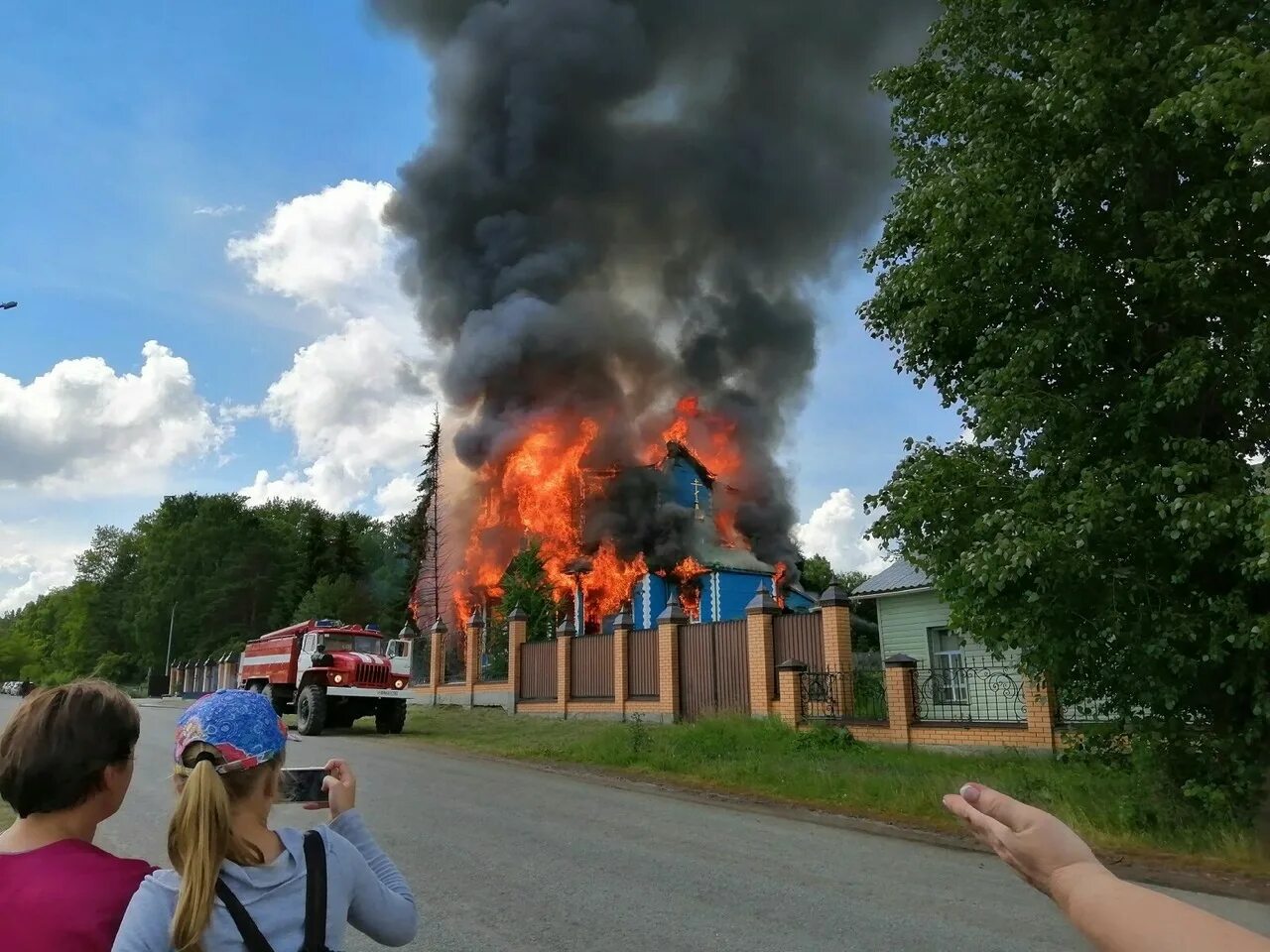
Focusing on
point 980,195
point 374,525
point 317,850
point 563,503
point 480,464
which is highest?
point 374,525

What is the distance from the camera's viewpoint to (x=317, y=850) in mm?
2031

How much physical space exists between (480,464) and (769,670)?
938 inches

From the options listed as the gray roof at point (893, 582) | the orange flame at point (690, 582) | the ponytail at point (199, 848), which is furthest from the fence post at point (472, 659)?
the ponytail at point (199, 848)

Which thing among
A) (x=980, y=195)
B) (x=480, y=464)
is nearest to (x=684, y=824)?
(x=980, y=195)

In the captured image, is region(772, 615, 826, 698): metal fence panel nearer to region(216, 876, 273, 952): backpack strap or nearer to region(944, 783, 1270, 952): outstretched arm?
region(216, 876, 273, 952): backpack strap

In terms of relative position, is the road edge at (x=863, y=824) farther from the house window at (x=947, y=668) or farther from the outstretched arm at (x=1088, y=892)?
the outstretched arm at (x=1088, y=892)

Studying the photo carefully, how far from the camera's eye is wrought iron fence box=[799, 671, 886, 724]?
1542 cm

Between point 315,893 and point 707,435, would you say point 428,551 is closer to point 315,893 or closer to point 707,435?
point 707,435

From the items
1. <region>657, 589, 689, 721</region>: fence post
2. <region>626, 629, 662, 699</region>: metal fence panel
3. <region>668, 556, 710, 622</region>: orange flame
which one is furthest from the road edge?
<region>668, 556, 710, 622</region>: orange flame

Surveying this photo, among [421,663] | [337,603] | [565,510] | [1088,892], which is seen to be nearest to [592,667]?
[421,663]

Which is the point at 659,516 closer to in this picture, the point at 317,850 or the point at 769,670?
the point at 769,670

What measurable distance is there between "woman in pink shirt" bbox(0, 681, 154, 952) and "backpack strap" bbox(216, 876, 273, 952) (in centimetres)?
24

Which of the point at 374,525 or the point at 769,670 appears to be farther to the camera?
the point at 374,525

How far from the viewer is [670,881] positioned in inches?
249
